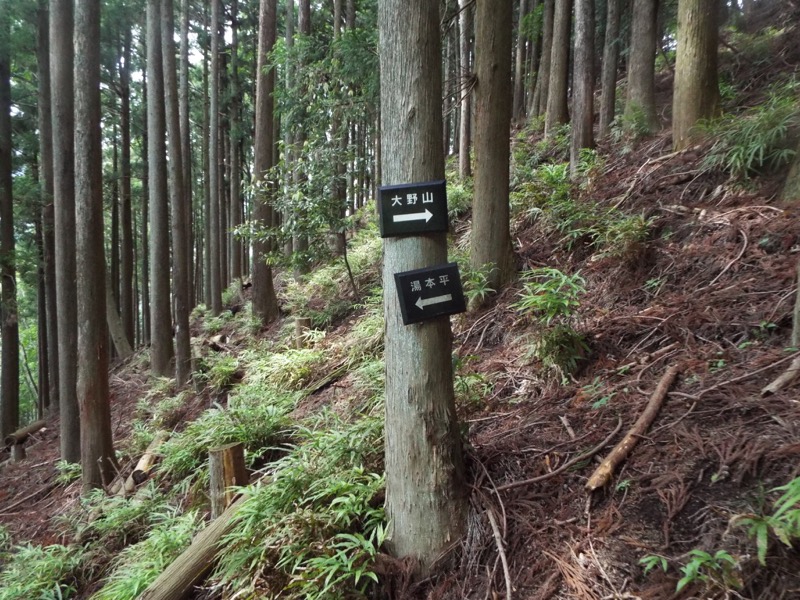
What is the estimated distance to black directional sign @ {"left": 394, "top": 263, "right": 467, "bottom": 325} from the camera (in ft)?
7.67

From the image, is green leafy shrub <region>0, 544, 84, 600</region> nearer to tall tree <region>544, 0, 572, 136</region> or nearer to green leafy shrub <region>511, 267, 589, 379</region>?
green leafy shrub <region>511, 267, 589, 379</region>

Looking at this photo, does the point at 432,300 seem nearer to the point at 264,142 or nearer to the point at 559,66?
the point at 264,142

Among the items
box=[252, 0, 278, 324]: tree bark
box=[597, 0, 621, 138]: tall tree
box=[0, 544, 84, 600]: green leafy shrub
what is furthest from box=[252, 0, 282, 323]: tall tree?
box=[597, 0, 621, 138]: tall tree

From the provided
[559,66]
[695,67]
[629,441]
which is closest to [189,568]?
[629,441]

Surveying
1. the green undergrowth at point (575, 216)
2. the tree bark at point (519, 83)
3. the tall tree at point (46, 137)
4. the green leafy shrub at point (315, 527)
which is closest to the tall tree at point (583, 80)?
the green undergrowth at point (575, 216)

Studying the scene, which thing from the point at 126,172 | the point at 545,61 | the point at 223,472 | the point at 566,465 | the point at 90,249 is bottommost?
the point at 223,472

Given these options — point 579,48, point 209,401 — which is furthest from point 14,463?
point 579,48

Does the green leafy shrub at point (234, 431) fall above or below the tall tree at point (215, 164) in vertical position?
below

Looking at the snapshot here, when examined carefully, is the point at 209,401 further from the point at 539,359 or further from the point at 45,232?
the point at 45,232

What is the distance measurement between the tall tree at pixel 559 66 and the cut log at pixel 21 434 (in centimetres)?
1338

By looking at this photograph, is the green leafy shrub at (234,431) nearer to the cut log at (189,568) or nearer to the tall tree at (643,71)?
the cut log at (189,568)

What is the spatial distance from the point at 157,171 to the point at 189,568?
26.3ft

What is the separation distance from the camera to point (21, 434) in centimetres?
1053

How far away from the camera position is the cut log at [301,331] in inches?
283
